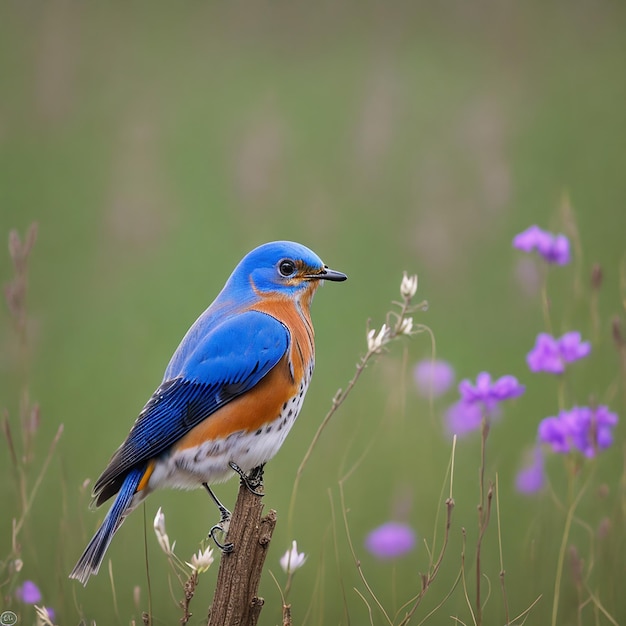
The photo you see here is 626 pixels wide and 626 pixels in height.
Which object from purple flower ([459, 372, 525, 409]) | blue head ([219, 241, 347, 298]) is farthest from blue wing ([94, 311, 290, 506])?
purple flower ([459, 372, 525, 409])

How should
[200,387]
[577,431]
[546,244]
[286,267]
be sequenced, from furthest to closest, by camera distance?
[546,244] < [577,431] < [286,267] < [200,387]

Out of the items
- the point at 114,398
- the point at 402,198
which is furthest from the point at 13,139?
the point at 402,198

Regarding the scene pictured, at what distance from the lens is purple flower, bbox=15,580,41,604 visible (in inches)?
94.6

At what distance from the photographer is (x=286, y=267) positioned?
234cm

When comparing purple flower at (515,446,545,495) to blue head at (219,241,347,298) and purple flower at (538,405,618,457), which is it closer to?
purple flower at (538,405,618,457)

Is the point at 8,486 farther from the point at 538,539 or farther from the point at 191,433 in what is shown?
the point at 538,539

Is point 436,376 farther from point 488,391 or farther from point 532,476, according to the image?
point 488,391

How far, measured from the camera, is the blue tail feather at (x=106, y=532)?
2049 millimetres

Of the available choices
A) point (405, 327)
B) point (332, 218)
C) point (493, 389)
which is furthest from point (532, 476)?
point (332, 218)

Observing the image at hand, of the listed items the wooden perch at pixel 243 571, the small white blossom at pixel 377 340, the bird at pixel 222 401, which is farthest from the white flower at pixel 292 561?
the small white blossom at pixel 377 340

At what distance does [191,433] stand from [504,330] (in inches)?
92.0

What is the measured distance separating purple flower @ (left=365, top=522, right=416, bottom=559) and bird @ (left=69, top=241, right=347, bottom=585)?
0.83 m

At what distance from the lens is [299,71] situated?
215 inches

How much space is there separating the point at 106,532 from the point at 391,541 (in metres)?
1.15
